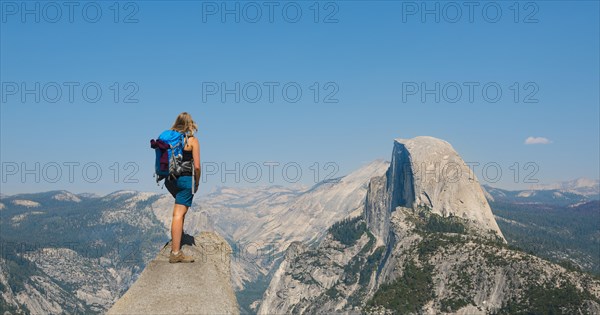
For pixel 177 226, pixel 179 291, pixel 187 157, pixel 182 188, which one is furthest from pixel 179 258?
pixel 187 157

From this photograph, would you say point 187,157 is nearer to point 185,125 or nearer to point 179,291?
point 185,125

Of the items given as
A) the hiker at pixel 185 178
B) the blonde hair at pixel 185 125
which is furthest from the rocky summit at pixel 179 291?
the blonde hair at pixel 185 125

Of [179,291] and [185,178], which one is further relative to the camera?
[185,178]

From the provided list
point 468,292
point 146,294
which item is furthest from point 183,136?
point 468,292

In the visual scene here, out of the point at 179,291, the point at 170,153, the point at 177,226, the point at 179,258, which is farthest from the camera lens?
the point at 177,226

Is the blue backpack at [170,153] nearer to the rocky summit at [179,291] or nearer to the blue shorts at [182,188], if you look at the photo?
the blue shorts at [182,188]

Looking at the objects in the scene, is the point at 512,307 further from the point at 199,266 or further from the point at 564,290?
the point at 199,266

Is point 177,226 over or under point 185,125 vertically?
under

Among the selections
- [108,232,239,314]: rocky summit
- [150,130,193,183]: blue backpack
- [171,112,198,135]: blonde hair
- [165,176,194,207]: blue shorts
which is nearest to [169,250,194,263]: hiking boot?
[108,232,239,314]: rocky summit

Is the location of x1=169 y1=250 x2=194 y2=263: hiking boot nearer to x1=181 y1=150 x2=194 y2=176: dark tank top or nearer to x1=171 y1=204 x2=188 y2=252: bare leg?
x1=171 y1=204 x2=188 y2=252: bare leg
